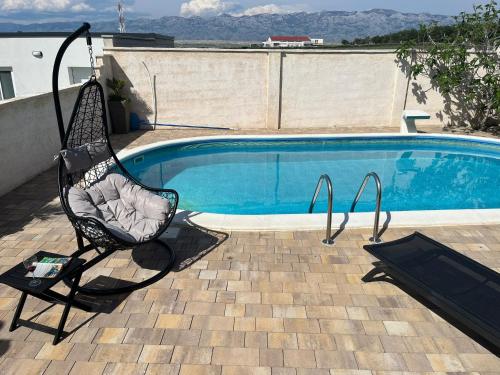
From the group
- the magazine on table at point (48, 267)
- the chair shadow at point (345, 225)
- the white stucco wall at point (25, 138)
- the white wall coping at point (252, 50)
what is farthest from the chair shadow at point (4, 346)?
the white wall coping at point (252, 50)

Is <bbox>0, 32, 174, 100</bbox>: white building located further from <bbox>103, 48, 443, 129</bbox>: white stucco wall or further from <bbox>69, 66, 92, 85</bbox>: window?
<bbox>103, 48, 443, 129</bbox>: white stucco wall

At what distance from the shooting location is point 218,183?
9305 millimetres

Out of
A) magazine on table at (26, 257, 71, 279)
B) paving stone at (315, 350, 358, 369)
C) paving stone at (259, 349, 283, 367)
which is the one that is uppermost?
magazine on table at (26, 257, 71, 279)

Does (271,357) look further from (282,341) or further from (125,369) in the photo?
(125,369)

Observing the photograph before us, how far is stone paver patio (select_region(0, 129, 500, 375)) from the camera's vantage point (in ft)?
10.8

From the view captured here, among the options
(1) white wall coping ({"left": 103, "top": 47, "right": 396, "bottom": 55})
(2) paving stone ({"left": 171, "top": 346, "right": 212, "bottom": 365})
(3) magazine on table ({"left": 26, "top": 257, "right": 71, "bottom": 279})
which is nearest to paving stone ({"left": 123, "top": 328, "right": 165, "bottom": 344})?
(2) paving stone ({"left": 171, "top": 346, "right": 212, "bottom": 365})

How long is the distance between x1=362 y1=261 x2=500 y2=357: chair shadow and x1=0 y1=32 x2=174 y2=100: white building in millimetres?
14433

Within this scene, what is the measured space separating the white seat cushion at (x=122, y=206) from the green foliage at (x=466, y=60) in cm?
1100

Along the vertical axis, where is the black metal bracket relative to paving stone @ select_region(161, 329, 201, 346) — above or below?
above

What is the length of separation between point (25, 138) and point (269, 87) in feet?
25.4

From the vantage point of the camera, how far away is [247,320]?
378 centimetres

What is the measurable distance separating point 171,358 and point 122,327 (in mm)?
671

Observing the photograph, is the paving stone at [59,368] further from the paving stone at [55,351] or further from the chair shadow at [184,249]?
the chair shadow at [184,249]

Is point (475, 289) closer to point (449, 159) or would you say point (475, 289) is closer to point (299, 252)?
point (299, 252)
